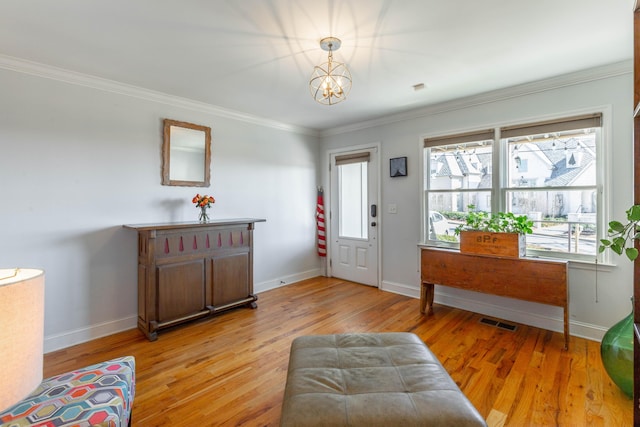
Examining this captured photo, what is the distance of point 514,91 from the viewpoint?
3047mm

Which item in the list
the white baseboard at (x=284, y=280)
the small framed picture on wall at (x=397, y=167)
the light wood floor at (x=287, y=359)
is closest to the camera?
the light wood floor at (x=287, y=359)

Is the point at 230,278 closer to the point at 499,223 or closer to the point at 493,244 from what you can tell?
the point at 493,244

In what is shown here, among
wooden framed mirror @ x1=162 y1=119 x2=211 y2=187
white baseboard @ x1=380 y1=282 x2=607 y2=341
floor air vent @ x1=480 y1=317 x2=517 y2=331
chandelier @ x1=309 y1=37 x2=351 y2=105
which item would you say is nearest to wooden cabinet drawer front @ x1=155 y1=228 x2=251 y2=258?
wooden framed mirror @ x1=162 y1=119 x2=211 y2=187

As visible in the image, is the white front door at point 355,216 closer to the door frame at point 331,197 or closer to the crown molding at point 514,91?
the door frame at point 331,197

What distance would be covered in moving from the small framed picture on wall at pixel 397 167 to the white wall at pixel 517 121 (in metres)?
0.07

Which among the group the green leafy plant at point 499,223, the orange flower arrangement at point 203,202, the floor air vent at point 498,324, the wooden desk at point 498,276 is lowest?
the floor air vent at point 498,324

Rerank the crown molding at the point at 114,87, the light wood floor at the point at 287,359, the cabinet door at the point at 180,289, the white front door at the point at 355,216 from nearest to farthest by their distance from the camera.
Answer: the light wood floor at the point at 287,359
the crown molding at the point at 114,87
the cabinet door at the point at 180,289
the white front door at the point at 355,216

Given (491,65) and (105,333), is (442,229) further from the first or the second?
(105,333)

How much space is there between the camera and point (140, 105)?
307 cm

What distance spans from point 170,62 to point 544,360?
390cm

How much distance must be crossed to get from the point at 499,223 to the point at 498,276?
0.53 m

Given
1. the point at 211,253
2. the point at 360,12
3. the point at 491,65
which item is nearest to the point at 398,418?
the point at 360,12

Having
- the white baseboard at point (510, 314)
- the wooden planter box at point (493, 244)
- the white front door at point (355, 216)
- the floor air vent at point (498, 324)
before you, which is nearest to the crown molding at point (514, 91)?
the white front door at point (355, 216)

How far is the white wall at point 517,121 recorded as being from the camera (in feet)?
8.38
